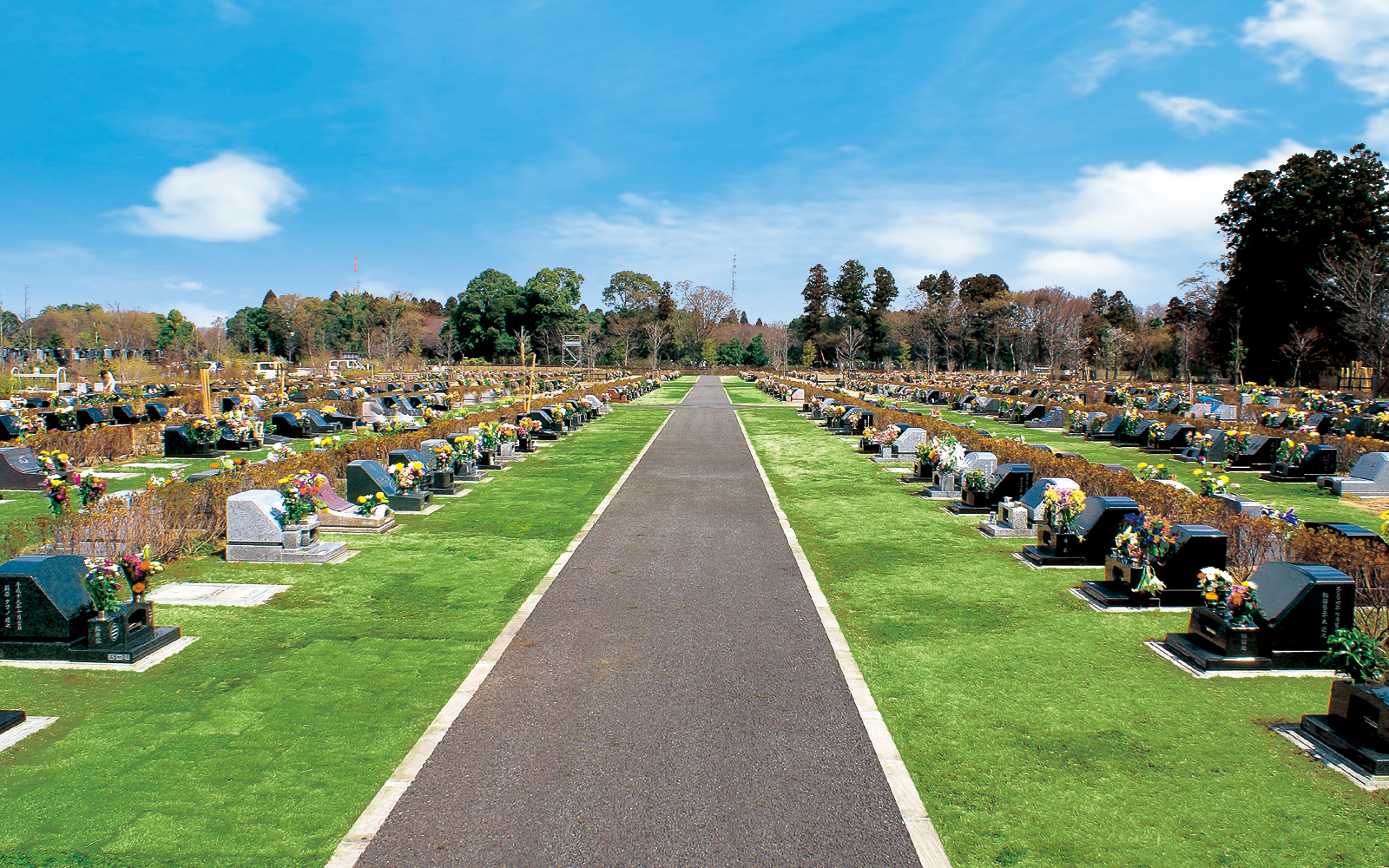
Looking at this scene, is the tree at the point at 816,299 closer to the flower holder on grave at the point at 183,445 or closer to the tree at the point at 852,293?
the tree at the point at 852,293

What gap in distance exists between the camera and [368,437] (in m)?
16.7

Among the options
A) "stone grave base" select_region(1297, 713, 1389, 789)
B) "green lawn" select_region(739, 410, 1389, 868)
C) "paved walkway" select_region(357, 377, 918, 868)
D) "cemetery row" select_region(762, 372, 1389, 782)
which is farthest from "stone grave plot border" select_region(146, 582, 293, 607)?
"stone grave base" select_region(1297, 713, 1389, 789)

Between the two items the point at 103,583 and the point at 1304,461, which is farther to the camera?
the point at 1304,461

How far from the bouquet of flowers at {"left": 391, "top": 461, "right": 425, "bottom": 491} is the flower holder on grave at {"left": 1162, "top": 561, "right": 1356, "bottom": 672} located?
452 inches

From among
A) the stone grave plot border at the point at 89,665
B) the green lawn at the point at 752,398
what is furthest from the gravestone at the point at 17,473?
the green lawn at the point at 752,398

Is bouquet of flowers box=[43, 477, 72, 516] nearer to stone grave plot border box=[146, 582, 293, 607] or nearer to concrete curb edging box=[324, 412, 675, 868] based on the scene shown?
stone grave plot border box=[146, 582, 293, 607]

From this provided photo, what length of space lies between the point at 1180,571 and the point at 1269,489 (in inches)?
401

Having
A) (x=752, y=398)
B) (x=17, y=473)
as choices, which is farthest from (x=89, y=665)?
(x=752, y=398)

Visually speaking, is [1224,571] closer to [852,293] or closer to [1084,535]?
[1084,535]

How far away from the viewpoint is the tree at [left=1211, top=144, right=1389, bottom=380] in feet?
161

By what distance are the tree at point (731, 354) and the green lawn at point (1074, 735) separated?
4068 inches

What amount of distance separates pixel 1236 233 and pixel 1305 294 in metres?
7.48

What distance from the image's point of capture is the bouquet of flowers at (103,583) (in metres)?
6.77

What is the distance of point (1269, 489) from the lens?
16.2 metres
